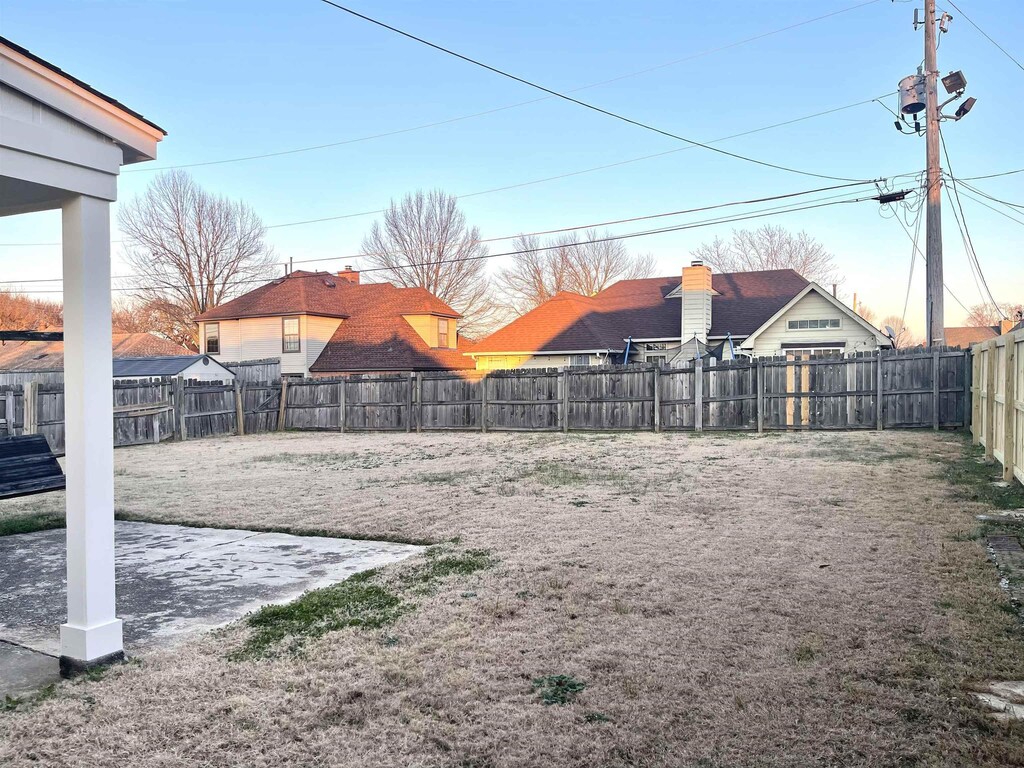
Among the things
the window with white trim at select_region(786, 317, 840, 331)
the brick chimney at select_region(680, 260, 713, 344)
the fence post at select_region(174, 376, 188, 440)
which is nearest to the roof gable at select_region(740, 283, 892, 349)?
the window with white trim at select_region(786, 317, 840, 331)

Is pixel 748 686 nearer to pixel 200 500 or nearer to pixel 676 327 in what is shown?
pixel 200 500

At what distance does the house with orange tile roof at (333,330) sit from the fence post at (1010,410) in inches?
906

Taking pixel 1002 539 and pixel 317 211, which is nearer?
pixel 1002 539

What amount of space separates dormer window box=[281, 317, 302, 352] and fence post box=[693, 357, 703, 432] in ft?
61.0

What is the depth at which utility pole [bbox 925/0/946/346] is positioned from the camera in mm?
15477

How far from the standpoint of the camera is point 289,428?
2105 cm

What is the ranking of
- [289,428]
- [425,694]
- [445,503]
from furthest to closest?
1. [289,428]
2. [445,503]
3. [425,694]

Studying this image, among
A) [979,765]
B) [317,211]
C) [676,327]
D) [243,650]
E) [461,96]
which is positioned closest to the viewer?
[979,765]

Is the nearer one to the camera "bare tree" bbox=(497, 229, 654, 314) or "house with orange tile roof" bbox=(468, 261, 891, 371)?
"house with orange tile roof" bbox=(468, 261, 891, 371)

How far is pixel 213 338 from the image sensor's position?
107 ft

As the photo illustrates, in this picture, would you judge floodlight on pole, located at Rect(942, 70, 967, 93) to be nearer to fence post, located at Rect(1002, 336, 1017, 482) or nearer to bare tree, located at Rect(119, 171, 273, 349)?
fence post, located at Rect(1002, 336, 1017, 482)

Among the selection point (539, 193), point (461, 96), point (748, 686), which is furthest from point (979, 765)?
point (539, 193)

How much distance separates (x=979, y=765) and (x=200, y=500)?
27.1ft

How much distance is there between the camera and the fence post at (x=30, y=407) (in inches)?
567
